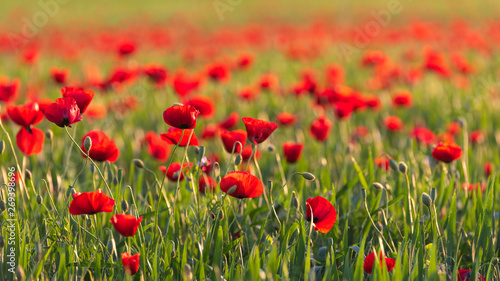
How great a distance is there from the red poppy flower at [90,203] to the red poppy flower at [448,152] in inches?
44.7

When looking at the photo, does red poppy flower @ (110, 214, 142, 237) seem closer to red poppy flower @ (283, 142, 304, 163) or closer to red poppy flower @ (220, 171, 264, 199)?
red poppy flower @ (220, 171, 264, 199)

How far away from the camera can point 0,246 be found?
1.37 meters

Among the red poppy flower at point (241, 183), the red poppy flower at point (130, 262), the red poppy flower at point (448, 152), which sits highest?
the red poppy flower at point (241, 183)

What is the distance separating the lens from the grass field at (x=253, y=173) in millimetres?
1375

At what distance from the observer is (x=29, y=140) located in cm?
178

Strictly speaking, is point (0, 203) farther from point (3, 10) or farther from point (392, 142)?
point (3, 10)

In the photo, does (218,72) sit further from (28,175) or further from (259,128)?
(259,128)

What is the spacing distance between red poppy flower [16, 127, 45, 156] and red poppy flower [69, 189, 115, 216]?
567 mm

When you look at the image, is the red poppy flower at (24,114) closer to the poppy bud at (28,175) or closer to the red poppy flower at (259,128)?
the poppy bud at (28,175)


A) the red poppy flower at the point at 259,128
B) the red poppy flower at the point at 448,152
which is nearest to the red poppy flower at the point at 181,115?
the red poppy flower at the point at 259,128

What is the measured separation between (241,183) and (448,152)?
0.82 meters

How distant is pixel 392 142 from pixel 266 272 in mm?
2089

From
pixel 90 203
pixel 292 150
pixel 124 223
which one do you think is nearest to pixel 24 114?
pixel 90 203

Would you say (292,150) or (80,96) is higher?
(80,96)
